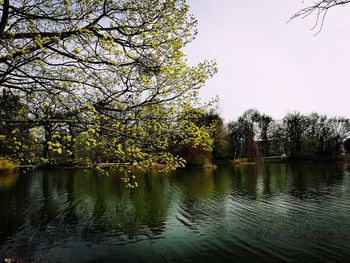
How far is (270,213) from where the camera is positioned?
48.8 feet

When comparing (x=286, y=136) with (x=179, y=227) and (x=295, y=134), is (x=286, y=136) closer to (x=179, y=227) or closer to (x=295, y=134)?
(x=295, y=134)

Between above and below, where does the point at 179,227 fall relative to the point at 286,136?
below

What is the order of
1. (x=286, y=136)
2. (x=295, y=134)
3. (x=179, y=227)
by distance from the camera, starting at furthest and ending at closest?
(x=286, y=136)
(x=295, y=134)
(x=179, y=227)

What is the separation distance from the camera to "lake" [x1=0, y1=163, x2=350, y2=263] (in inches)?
376

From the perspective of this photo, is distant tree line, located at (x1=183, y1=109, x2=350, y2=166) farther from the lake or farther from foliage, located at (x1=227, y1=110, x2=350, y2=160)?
the lake

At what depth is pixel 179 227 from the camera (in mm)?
12648

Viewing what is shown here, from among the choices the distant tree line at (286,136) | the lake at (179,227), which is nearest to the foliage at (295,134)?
the distant tree line at (286,136)

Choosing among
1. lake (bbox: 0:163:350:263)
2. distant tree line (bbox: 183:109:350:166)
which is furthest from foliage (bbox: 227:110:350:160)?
lake (bbox: 0:163:350:263)

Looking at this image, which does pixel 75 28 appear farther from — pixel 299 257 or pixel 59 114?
pixel 299 257

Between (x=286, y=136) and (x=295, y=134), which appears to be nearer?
(x=295, y=134)

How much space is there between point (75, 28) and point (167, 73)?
102 inches

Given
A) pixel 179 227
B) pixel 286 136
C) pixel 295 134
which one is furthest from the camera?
pixel 286 136

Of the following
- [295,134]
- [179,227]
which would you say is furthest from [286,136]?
[179,227]

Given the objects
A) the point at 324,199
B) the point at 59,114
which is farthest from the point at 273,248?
the point at 324,199
